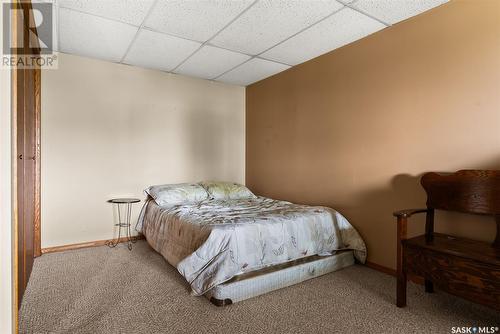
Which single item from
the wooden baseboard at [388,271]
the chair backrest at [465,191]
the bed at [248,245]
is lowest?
the wooden baseboard at [388,271]

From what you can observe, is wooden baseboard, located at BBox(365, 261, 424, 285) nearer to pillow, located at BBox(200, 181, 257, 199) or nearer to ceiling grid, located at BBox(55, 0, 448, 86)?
pillow, located at BBox(200, 181, 257, 199)

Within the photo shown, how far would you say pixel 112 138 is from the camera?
3633mm

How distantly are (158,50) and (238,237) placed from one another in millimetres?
2367

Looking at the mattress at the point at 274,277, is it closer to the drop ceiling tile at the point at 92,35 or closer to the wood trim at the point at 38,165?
the wood trim at the point at 38,165

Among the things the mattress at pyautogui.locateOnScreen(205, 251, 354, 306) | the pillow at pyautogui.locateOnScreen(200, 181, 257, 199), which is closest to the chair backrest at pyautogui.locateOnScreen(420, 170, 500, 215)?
the mattress at pyautogui.locateOnScreen(205, 251, 354, 306)

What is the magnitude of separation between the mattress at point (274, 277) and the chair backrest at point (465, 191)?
100 centimetres

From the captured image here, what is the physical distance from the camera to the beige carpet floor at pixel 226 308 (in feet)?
6.00

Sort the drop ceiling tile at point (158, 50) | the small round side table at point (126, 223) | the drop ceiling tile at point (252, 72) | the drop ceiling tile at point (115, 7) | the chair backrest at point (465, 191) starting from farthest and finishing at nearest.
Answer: the drop ceiling tile at point (252, 72), the small round side table at point (126, 223), the drop ceiling tile at point (158, 50), the drop ceiling tile at point (115, 7), the chair backrest at point (465, 191)

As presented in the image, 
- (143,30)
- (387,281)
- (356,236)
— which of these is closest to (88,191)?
(143,30)

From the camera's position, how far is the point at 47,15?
8.15 ft

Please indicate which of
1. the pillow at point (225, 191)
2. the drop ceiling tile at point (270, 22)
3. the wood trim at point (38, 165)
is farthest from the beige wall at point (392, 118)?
the wood trim at point (38, 165)

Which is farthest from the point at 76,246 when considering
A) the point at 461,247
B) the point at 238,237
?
the point at 461,247

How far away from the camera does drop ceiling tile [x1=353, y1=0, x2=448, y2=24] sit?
2305 mm

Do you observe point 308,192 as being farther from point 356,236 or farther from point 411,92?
point 411,92
